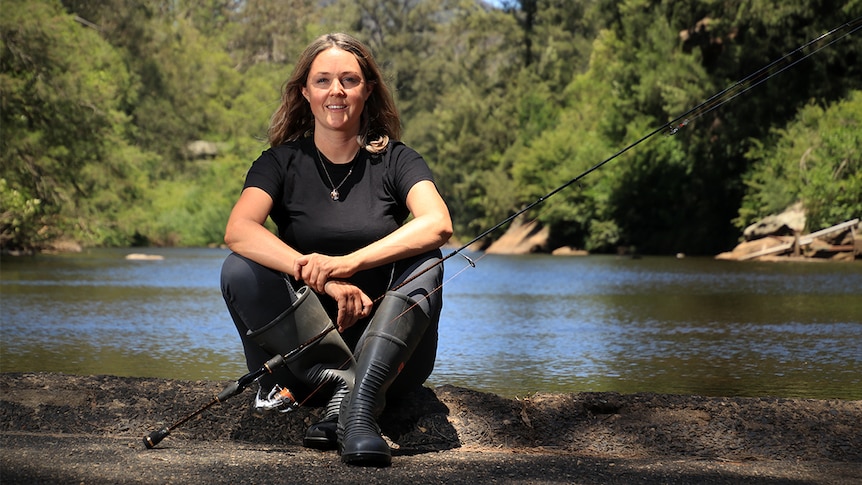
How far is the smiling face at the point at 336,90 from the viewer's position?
4594 millimetres

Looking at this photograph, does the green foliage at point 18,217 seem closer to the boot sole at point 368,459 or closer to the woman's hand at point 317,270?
the woman's hand at point 317,270

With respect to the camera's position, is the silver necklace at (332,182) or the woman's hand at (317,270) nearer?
the woman's hand at (317,270)

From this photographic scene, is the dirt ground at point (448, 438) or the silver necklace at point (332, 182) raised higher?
the silver necklace at point (332, 182)

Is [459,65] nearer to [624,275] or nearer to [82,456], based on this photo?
[624,275]

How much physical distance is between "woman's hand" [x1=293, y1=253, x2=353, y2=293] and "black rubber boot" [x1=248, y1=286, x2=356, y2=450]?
5cm

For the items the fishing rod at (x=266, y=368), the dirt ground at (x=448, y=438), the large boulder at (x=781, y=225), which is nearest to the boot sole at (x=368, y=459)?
the dirt ground at (x=448, y=438)

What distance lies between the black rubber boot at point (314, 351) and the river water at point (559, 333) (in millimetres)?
1051

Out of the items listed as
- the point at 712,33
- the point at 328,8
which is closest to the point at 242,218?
the point at 712,33

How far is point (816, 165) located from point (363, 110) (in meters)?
28.1

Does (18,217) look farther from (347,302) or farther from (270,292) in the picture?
(347,302)

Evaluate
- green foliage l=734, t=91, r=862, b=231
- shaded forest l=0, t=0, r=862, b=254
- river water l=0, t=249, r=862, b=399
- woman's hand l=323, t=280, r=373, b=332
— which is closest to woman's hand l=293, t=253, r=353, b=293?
woman's hand l=323, t=280, r=373, b=332

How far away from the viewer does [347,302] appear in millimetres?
4238

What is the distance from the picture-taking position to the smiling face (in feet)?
15.1

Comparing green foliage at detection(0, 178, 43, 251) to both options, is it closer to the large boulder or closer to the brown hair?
the large boulder
